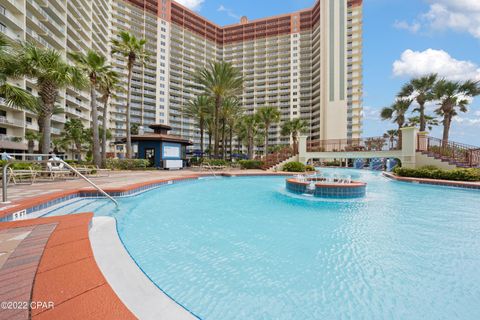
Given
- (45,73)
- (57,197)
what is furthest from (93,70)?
(57,197)

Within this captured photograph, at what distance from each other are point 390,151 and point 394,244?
54.2 feet

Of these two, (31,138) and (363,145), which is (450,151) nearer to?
(363,145)

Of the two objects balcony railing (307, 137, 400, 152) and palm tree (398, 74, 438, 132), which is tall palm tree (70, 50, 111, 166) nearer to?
balcony railing (307, 137, 400, 152)

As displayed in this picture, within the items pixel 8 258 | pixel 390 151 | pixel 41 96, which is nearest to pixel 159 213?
pixel 8 258

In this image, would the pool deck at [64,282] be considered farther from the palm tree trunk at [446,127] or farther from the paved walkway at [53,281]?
the palm tree trunk at [446,127]

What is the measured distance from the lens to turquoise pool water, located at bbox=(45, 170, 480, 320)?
2.59m

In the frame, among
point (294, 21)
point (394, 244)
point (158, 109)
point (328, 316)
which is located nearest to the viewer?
point (328, 316)

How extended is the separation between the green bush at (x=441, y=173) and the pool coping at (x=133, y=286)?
17046 millimetres

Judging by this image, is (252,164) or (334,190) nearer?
(334,190)

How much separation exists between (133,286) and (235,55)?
93662mm

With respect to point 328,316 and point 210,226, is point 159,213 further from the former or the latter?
point 328,316

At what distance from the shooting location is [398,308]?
2555 mm

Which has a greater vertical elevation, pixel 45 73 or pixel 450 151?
pixel 45 73

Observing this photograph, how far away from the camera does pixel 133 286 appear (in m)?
2.48
